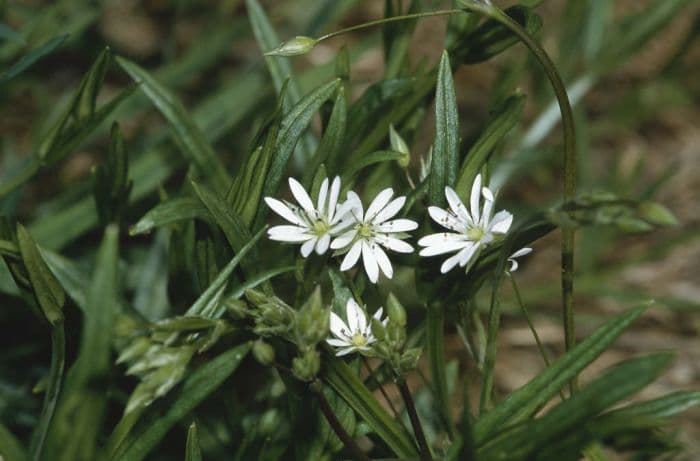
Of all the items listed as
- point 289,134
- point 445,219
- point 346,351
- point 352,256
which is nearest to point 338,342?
point 346,351

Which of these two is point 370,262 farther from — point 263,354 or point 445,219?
point 263,354

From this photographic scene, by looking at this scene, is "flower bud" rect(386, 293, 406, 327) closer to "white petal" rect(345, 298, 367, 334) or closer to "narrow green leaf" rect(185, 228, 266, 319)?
"white petal" rect(345, 298, 367, 334)

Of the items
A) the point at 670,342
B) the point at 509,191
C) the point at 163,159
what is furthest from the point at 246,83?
the point at 670,342

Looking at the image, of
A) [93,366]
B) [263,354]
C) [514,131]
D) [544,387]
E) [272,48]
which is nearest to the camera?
[93,366]

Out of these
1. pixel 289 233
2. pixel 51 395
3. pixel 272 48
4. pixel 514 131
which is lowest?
pixel 514 131

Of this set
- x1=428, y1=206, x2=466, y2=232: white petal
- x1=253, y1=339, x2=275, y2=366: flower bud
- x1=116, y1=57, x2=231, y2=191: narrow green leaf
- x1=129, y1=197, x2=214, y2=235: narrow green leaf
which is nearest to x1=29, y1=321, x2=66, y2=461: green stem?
x1=129, y1=197, x2=214, y2=235: narrow green leaf

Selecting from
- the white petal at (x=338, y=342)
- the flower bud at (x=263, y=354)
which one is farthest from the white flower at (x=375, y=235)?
the flower bud at (x=263, y=354)

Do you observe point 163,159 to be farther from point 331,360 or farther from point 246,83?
point 331,360
